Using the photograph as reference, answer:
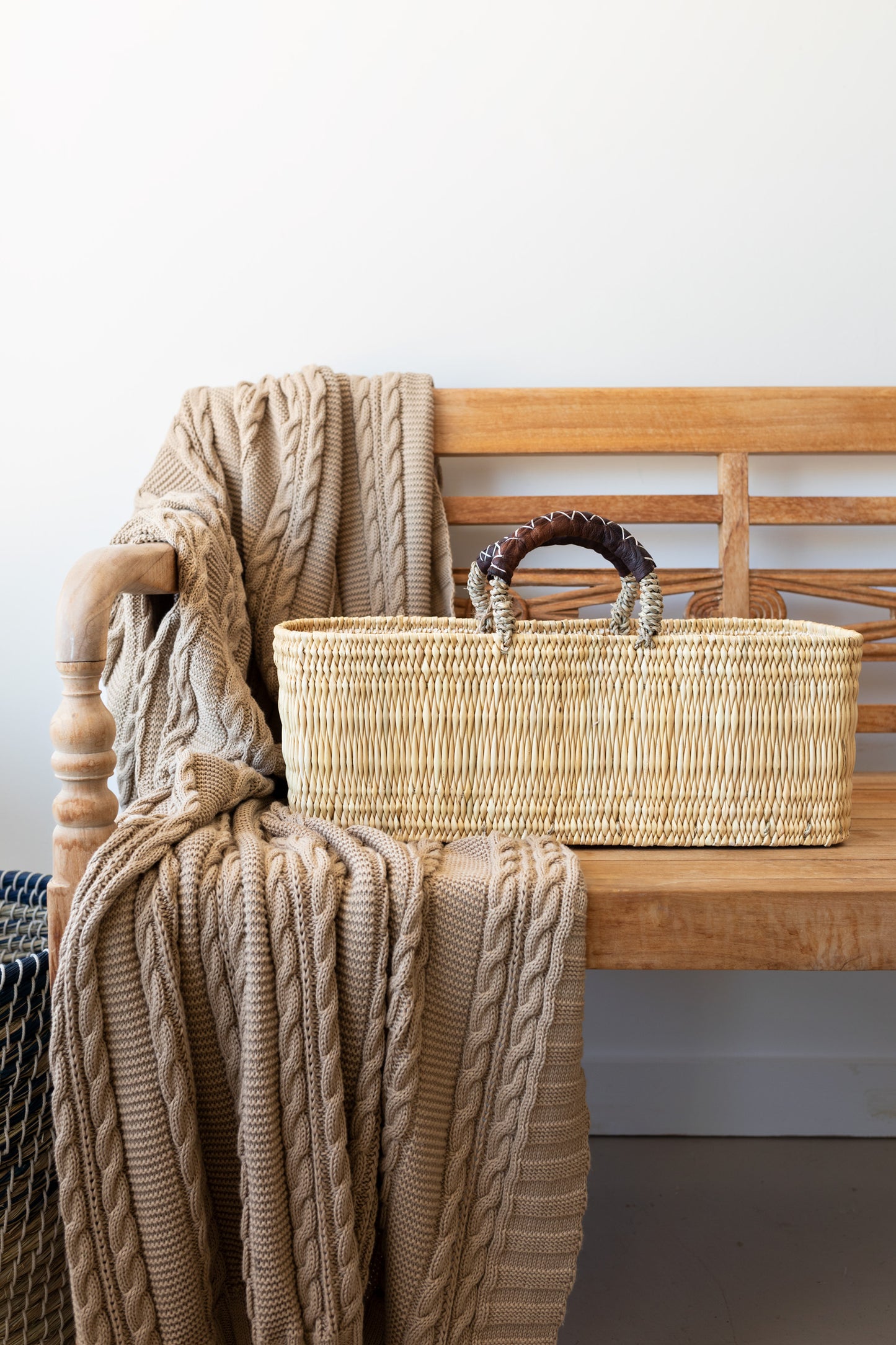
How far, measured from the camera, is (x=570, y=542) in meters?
0.85

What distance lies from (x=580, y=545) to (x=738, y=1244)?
815 mm

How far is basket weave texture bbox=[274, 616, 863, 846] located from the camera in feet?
2.69

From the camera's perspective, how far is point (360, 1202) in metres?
0.73

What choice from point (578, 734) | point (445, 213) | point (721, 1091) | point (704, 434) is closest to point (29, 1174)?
point (578, 734)

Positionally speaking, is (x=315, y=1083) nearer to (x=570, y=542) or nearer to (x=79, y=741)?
(x=79, y=741)

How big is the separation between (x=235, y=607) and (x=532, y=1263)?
658mm

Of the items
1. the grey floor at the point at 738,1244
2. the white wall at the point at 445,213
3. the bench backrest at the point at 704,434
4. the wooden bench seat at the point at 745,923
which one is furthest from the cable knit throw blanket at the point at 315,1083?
the white wall at the point at 445,213

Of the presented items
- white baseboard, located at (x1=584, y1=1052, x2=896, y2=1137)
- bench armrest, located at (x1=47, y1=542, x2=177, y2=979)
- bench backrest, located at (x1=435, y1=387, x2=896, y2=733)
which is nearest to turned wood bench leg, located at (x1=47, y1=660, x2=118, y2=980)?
bench armrest, located at (x1=47, y1=542, x2=177, y2=979)

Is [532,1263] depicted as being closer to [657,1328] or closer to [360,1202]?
[360,1202]

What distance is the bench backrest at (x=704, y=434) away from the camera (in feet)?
3.82

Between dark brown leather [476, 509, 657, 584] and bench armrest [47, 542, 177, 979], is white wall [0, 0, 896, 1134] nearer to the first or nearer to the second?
dark brown leather [476, 509, 657, 584]

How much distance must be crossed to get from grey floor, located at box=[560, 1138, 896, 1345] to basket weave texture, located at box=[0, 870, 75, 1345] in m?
0.49

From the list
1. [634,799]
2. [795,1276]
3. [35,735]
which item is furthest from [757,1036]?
[35,735]

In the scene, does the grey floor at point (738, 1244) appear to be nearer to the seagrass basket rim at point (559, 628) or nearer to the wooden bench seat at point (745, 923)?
the wooden bench seat at point (745, 923)
